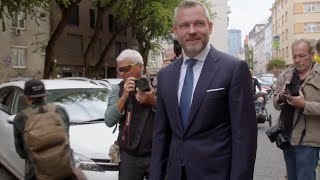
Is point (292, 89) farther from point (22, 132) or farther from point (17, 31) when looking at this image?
point (17, 31)

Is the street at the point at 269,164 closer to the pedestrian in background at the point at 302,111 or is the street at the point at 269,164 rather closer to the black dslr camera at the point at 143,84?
the pedestrian in background at the point at 302,111

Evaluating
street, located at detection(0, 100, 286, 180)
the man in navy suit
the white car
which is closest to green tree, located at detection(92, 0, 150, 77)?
street, located at detection(0, 100, 286, 180)

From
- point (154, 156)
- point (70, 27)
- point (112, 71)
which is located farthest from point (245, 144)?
point (112, 71)

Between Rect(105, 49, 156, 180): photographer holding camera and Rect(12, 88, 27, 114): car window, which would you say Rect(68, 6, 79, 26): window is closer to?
Rect(12, 88, 27, 114): car window

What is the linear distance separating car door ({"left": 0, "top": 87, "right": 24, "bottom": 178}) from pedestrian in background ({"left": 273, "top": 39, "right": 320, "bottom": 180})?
12.7ft

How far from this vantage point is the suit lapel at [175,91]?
9.53ft

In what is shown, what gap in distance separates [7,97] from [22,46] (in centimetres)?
2699

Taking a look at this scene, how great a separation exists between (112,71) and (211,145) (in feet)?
142

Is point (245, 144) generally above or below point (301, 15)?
below

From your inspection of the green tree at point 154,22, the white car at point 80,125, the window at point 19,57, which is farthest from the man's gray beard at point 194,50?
the window at point 19,57

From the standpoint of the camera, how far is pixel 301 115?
4.48 m

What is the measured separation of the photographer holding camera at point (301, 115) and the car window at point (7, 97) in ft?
15.1

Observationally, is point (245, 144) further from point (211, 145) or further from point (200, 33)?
point (200, 33)

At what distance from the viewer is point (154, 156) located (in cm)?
314
